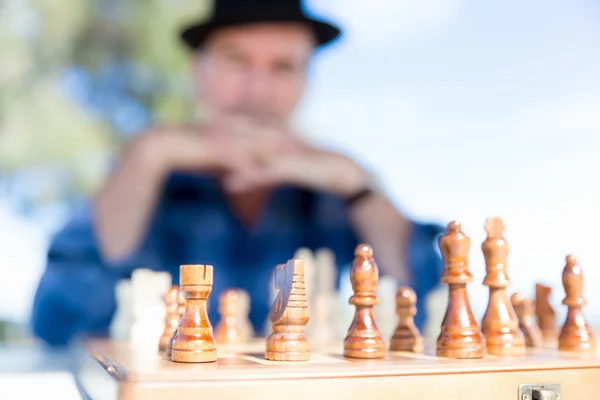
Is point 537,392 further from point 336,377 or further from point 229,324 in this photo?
point 229,324

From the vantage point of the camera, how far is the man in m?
1.89

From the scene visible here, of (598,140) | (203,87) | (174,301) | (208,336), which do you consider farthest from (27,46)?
(598,140)

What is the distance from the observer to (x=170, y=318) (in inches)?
45.8

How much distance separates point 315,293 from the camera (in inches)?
64.7

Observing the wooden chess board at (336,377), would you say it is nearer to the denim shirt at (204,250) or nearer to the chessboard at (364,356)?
the chessboard at (364,356)

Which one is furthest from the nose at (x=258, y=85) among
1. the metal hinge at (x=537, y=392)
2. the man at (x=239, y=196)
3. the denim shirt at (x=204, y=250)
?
the metal hinge at (x=537, y=392)

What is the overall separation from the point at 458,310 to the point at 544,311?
563 millimetres

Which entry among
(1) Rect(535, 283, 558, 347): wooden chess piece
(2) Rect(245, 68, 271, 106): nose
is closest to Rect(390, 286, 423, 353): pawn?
(1) Rect(535, 283, 558, 347): wooden chess piece

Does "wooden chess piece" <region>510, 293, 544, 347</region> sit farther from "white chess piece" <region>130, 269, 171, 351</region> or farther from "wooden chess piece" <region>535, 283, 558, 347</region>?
"white chess piece" <region>130, 269, 171, 351</region>

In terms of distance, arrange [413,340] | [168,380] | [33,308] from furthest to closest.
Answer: [33,308]
[413,340]
[168,380]

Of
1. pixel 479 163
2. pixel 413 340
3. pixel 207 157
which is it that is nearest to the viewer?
pixel 413 340

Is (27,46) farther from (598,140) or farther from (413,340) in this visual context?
(598,140)

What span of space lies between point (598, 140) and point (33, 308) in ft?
6.04

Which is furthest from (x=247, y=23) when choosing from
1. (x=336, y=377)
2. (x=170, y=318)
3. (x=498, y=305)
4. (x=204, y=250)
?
(x=336, y=377)
